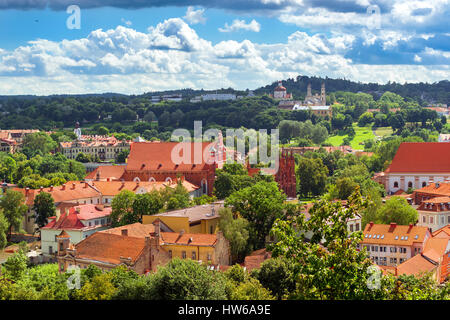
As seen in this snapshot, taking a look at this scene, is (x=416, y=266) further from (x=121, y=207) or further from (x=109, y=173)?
(x=109, y=173)

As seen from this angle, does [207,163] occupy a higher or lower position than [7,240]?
higher

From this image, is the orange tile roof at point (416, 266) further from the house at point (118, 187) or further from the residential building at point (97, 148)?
the residential building at point (97, 148)

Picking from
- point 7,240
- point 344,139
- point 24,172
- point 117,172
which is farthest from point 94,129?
point 7,240

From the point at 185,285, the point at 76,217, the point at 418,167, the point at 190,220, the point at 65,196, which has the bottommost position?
the point at 65,196

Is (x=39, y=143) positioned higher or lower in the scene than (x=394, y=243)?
higher

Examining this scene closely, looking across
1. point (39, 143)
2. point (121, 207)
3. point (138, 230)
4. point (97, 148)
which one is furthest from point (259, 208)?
point (39, 143)

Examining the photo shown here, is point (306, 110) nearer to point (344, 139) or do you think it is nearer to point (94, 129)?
point (344, 139)

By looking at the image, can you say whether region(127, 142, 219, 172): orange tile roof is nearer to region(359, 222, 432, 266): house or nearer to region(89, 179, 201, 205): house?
region(89, 179, 201, 205): house
